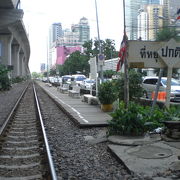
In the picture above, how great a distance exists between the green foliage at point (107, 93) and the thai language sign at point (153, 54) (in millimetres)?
4625

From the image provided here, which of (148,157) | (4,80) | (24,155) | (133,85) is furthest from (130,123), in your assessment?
(4,80)

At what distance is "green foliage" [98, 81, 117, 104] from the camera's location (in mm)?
15188

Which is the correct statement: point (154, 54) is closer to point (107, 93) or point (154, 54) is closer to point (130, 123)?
point (130, 123)

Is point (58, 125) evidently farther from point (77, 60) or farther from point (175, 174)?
point (77, 60)

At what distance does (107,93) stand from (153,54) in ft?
15.6

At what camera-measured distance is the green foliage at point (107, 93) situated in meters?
15.2

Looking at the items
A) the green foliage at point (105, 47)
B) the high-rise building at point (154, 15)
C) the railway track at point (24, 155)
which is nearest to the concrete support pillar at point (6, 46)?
the green foliage at point (105, 47)

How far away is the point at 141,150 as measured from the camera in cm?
761

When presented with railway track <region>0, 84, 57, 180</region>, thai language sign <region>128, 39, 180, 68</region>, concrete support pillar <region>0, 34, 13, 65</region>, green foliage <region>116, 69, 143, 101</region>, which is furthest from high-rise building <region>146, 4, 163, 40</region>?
concrete support pillar <region>0, 34, 13, 65</region>

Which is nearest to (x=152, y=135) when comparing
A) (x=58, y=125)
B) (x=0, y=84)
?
(x=58, y=125)

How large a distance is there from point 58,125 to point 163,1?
36.8 feet

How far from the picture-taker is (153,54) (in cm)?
1073

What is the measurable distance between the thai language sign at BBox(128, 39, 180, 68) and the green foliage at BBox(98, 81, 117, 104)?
4.63 m

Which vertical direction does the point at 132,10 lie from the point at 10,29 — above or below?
below
